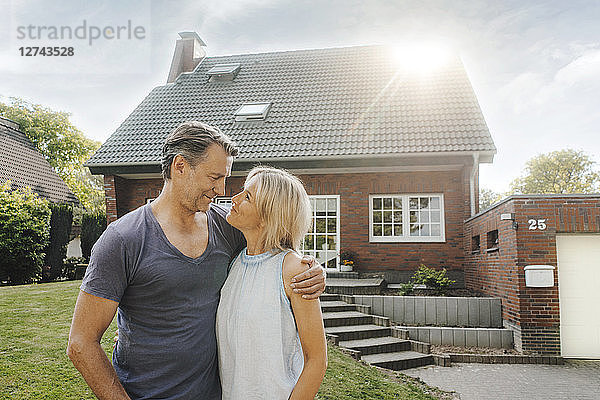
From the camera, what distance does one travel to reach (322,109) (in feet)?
42.3

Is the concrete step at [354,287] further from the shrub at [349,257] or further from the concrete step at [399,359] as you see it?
the concrete step at [399,359]

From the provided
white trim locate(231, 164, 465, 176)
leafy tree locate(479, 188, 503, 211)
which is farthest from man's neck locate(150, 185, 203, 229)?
leafy tree locate(479, 188, 503, 211)

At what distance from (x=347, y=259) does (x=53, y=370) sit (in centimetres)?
731

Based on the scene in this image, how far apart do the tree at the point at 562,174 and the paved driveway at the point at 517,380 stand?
32.3 metres

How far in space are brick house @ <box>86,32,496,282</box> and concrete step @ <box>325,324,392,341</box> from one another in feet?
11.0

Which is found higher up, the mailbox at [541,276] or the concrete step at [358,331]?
the mailbox at [541,276]

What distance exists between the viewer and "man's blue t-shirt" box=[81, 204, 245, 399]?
1.82m

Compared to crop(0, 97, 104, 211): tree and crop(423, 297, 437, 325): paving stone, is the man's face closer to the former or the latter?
crop(423, 297, 437, 325): paving stone

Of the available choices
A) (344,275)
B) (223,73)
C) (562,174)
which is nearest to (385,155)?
(344,275)

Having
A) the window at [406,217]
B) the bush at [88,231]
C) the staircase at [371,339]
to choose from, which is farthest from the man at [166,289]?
the bush at [88,231]

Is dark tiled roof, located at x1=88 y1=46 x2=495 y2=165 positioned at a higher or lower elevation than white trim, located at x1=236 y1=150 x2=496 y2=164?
higher

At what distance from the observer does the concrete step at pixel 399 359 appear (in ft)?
22.3

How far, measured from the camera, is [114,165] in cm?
1195

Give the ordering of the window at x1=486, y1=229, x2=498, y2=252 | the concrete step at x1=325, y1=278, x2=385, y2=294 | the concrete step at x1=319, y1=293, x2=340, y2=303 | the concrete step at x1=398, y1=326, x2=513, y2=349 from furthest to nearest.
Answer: the concrete step at x1=325, y1=278, x2=385, y2=294
the concrete step at x1=319, y1=293, x2=340, y2=303
the window at x1=486, y1=229, x2=498, y2=252
the concrete step at x1=398, y1=326, x2=513, y2=349
